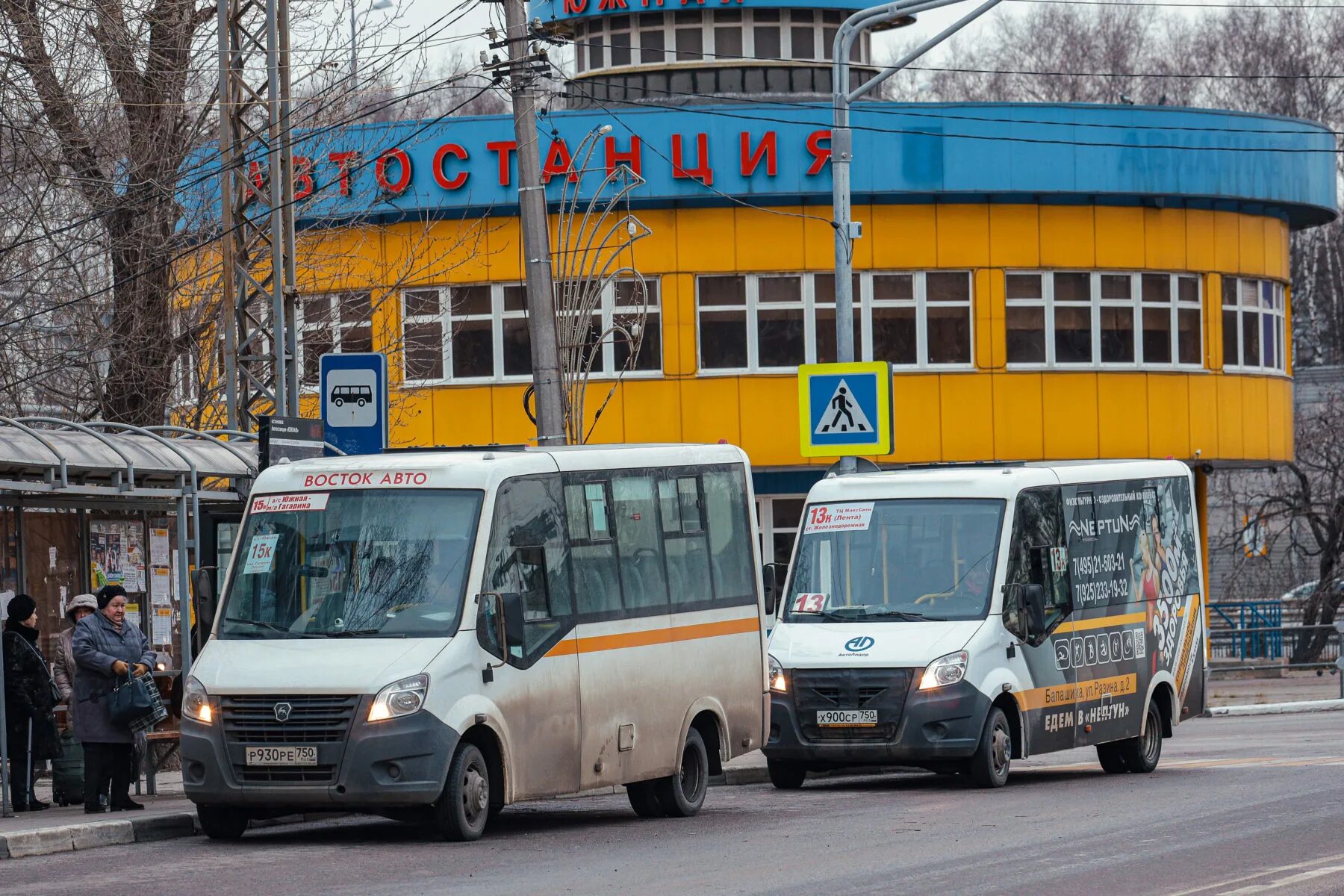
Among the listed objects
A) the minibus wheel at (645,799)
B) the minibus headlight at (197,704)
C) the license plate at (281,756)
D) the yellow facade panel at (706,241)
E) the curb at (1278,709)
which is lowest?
the curb at (1278,709)

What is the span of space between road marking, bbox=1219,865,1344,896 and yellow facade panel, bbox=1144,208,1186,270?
25667mm

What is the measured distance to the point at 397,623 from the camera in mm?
13680

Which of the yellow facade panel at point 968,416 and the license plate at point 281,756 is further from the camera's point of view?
the yellow facade panel at point 968,416

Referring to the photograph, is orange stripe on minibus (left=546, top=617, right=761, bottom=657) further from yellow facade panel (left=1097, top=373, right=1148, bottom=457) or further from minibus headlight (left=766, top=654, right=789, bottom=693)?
yellow facade panel (left=1097, top=373, right=1148, bottom=457)

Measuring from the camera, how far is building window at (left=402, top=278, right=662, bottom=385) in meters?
35.0

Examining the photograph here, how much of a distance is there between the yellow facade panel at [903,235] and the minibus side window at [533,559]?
20759 millimetres

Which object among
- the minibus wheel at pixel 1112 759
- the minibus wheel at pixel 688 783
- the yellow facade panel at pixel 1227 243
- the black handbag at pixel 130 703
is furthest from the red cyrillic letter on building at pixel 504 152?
the black handbag at pixel 130 703

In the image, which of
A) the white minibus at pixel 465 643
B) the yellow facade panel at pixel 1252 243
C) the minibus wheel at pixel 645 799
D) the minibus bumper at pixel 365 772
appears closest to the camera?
the minibus bumper at pixel 365 772

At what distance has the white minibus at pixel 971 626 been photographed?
17.3 meters

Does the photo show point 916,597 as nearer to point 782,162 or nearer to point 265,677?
point 265,677

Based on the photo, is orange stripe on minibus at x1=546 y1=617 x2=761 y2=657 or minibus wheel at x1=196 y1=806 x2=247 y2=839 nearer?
minibus wheel at x1=196 y1=806 x2=247 y2=839

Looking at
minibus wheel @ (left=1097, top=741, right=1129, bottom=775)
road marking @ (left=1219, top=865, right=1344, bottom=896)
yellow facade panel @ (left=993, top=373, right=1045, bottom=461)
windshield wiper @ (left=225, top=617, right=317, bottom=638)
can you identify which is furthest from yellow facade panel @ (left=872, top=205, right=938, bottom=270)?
road marking @ (left=1219, top=865, right=1344, bottom=896)

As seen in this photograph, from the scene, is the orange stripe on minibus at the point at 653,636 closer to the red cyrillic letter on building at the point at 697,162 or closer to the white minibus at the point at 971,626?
the white minibus at the point at 971,626

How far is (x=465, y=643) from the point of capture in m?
13.6
